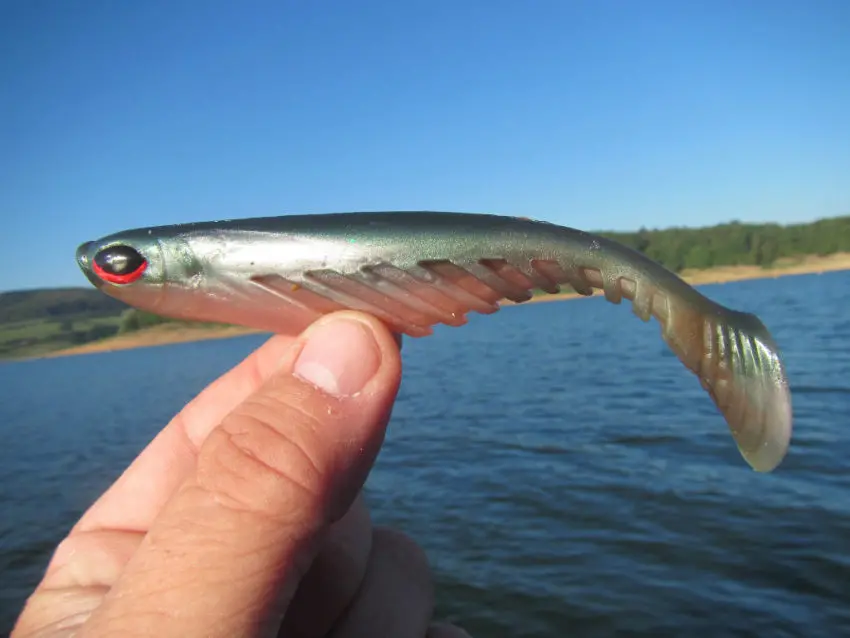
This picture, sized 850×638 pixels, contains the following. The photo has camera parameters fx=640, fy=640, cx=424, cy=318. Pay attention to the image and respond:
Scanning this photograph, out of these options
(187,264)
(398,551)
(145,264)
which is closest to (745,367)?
(398,551)

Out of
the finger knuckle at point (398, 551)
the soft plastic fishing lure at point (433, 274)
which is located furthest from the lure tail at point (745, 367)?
the finger knuckle at point (398, 551)

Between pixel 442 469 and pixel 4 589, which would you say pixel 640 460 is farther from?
pixel 4 589

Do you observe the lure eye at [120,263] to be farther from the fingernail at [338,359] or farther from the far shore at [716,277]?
the far shore at [716,277]

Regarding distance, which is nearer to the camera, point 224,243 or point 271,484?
point 271,484

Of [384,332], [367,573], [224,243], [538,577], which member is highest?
[224,243]

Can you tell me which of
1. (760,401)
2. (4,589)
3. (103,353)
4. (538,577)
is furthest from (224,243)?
(103,353)

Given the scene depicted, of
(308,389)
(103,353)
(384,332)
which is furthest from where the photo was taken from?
(103,353)

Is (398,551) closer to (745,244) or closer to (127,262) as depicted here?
(127,262)
